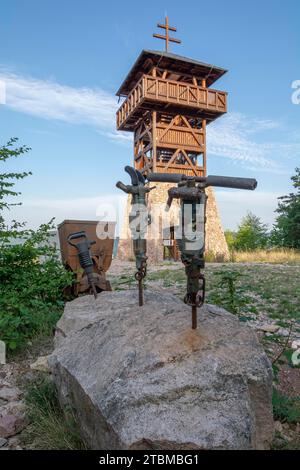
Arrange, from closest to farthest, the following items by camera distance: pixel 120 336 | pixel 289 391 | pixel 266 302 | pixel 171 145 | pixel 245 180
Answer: pixel 245 180 → pixel 120 336 → pixel 289 391 → pixel 266 302 → pixel 171 145

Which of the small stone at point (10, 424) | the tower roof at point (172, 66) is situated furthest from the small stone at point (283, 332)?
the tower roof at point (172, 66)

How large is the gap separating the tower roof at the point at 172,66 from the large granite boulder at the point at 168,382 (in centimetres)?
1530

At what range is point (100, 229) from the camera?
193 inches

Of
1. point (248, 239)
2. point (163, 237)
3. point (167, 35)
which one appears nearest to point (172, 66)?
point (167, 35)

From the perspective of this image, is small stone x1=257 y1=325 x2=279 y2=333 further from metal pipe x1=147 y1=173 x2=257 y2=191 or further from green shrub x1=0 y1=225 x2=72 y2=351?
metal pipe x1=147 y1=173 x2=257 y2=191

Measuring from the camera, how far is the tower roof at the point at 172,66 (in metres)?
15.8

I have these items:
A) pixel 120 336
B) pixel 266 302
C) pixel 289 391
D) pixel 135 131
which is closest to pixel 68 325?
pixel 120 336

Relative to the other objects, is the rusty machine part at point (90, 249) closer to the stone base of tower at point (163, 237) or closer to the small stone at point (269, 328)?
the small stone at point (269, 328)

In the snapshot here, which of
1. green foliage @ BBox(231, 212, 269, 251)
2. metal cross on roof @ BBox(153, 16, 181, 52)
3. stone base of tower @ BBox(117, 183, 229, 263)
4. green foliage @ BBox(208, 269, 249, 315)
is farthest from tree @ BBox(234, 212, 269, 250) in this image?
green foliage @ BBox(208, 269, 249, 315)

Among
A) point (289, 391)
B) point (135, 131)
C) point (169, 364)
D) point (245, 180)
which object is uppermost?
point (135, 131)

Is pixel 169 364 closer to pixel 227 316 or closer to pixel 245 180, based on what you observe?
pixel 227 316

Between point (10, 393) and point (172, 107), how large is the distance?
15.4 m

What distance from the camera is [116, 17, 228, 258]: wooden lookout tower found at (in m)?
15.6

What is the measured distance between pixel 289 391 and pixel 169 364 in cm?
153
